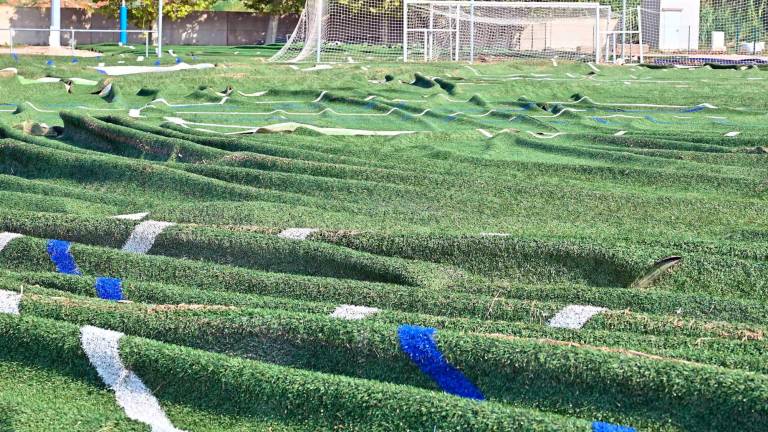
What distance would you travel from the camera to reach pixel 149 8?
82.4ft

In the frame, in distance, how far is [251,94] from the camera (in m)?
8.84

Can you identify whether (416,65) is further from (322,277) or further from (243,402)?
(243,402)

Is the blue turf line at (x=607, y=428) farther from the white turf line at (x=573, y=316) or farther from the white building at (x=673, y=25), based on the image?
the white building at (x=673, y=25)

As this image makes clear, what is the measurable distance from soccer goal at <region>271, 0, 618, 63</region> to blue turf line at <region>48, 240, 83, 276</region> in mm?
11372

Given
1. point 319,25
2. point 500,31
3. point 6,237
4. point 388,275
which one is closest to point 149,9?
point 500,31

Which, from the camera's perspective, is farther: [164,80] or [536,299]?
[164,80]

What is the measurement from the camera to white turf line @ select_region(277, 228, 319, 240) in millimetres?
3139

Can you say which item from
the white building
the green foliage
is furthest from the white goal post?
the green foliage

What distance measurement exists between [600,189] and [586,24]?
1712cm

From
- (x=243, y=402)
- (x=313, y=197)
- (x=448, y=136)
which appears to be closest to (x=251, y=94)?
(x=448, y=136)

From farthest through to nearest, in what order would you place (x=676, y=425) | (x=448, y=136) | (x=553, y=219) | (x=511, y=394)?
(x=448, y=136), (x=553, y=219), (x=511, y=394), (x=676, y=425)

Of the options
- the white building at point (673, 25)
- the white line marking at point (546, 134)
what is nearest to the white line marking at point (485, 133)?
the white line marking at point (546, 134)

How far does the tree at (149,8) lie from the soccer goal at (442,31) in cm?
854

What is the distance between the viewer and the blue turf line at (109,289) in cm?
258
